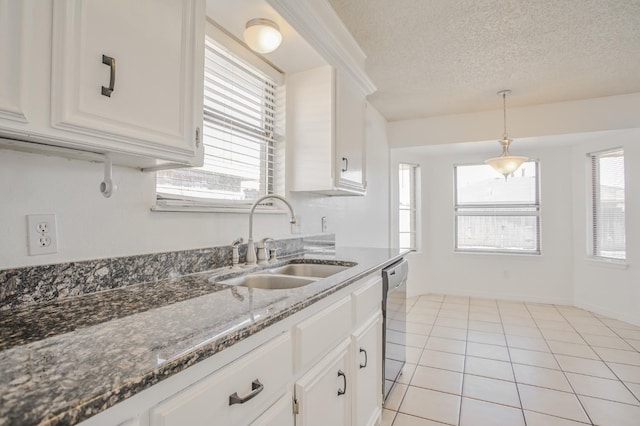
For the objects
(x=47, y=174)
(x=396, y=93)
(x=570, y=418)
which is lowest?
(x=570, y=418)

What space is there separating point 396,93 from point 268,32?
87.7 inches

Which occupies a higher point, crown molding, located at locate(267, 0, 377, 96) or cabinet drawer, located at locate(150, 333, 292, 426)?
crown molding, located at locate(267, 0, 377, 96)

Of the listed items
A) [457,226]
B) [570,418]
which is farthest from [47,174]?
[457,226]

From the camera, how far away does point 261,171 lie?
7.04 ft

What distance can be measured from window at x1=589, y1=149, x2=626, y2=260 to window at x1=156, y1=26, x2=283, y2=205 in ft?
13.8

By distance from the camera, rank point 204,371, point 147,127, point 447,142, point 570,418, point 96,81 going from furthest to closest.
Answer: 1. point 447,142
2. point 570,418
3. point 147,127
4. point 96,81
5. point 204,371

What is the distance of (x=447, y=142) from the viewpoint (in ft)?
14.0

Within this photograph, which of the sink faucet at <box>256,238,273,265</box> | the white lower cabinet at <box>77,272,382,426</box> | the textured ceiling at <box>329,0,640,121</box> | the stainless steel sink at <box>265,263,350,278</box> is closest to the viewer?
the white lower cabinet at <box>77,272,382,426</box>

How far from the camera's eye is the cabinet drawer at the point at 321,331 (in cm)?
104

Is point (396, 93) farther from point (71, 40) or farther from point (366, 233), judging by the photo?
point (71, 40)

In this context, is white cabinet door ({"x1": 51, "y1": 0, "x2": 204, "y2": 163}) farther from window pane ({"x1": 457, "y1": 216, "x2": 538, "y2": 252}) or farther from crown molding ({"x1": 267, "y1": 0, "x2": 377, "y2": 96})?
window pane ({"x1": 457, "y1": 216, "x2": 538, "y2": 252})

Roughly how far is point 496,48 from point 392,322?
2245 millimetres

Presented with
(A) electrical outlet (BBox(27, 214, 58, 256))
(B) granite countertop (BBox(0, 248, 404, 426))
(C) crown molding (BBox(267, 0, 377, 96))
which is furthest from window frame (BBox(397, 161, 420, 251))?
(A) electrical outlet (BBox(27, 214, 58, 256))

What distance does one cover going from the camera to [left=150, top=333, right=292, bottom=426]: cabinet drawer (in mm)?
623
